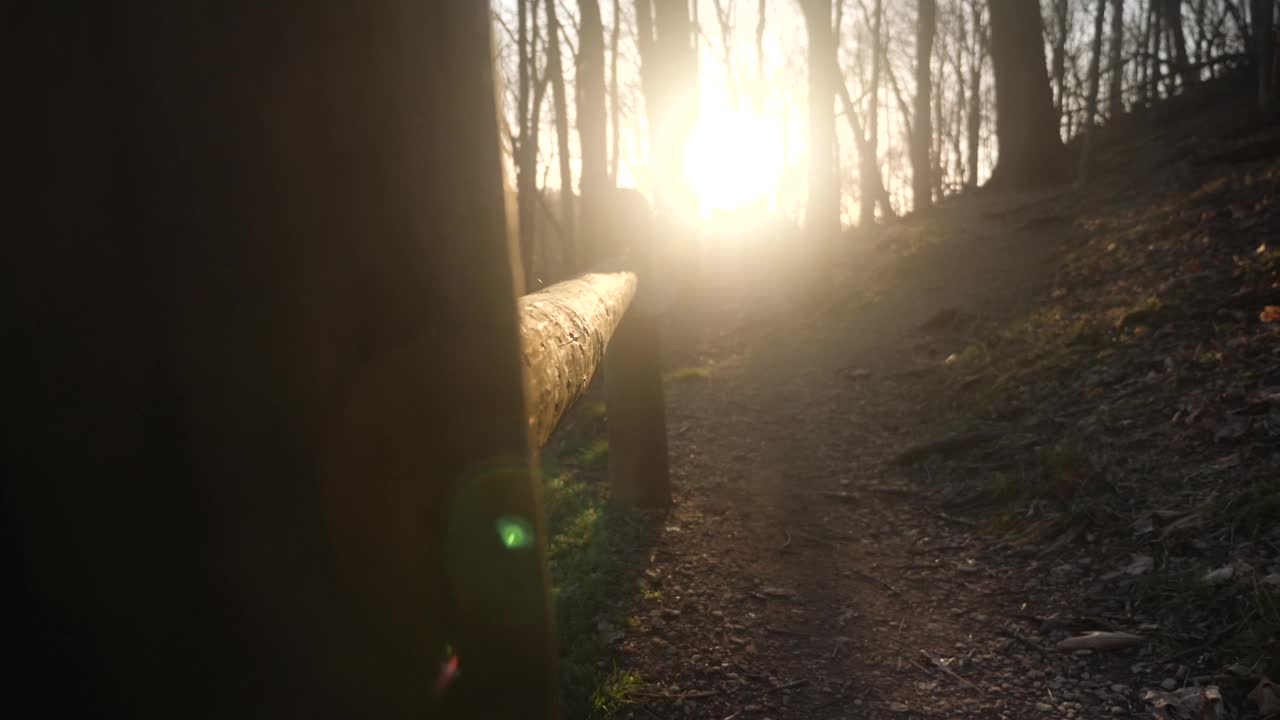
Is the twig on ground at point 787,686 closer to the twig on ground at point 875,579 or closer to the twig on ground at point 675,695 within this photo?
the twig on ground at point 675,695

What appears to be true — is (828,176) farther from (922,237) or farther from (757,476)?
(757,476)

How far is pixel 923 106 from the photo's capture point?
17.5 meters

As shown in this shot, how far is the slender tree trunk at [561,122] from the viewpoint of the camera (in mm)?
14336

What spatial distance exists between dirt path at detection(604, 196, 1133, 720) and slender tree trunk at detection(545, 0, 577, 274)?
8.87 metres

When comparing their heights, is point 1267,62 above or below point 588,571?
above

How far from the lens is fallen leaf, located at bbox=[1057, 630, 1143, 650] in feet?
8.46

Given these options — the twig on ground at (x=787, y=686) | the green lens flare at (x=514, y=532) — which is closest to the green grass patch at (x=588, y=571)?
the twig on ground at (x=787, y=686)

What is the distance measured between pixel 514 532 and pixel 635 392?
3.66 metres

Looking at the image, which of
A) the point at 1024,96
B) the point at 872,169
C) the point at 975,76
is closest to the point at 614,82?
the point at 872,169

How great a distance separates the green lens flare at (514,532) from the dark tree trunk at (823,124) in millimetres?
11282

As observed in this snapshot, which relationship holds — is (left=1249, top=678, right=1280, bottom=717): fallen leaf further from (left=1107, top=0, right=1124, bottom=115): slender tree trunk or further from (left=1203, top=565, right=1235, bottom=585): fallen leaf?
(left=1107, top=0, right=1124, bottom=115): slender tree trunk

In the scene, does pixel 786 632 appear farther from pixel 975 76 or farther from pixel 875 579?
pixel 975 76

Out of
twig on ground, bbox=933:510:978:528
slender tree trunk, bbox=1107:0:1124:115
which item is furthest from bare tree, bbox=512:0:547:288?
slender tree trunk, bbox=1107:0:1124:115

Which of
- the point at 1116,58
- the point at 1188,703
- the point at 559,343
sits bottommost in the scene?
the point at 1188,703
